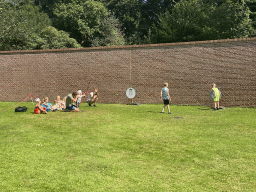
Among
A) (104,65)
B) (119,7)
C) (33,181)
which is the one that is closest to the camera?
(33,181)

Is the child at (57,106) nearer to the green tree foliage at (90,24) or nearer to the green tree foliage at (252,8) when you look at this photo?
the green tree foliage at (90,24)

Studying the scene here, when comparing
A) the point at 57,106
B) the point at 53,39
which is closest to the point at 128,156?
the point at 57,106

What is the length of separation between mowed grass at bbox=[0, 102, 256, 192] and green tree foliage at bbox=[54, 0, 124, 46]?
73.7 feet

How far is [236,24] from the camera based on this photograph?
28.6m

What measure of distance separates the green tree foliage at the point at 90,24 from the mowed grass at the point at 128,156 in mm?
22468

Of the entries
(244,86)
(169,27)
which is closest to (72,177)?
(244,86)

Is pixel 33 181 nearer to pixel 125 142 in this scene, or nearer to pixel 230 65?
pixel 125 142

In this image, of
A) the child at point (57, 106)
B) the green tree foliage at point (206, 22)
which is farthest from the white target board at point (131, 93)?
the green tree foliage at point (206, 22)

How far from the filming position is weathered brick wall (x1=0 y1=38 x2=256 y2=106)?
15.8 m

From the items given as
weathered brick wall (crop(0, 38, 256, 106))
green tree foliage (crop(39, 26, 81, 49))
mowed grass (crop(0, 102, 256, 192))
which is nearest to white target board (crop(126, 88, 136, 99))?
weathered brick wall (crop(0, 38, 256, 106))

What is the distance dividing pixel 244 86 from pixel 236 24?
15.5 metres

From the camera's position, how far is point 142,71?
17891 mm

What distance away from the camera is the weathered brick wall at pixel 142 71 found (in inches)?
621

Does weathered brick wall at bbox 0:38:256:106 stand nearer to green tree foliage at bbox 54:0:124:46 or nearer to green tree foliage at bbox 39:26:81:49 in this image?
green tree foliage at bbox 39:26:81:49
